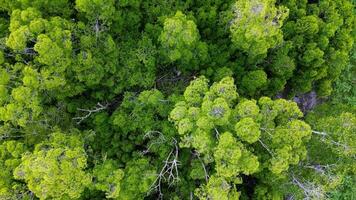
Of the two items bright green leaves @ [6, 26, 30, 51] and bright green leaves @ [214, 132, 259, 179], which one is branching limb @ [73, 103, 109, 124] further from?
bright green leaves @ [214, 132, 259, 179]

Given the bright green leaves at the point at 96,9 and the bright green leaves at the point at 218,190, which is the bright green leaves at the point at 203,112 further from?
the bright green leaves at the point at 96,9

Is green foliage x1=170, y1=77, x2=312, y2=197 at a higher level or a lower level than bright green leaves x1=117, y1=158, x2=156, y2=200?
higher

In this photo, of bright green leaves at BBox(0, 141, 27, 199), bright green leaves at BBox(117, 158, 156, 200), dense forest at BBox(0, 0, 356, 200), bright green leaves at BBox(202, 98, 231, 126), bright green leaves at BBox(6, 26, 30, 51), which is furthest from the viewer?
bright green leaves at BBox(117, 158, 156, 200)

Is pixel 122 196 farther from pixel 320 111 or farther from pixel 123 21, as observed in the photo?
pixel 320 111

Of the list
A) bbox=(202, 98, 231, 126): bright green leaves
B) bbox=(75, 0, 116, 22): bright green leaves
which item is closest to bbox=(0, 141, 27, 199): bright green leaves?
bbox=(75, 0, 116, 22): bright green leaves

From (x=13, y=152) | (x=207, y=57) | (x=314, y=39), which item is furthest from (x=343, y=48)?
(x=13, y=152)

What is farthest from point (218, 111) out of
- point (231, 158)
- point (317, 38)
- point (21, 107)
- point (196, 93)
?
point (317, 38)

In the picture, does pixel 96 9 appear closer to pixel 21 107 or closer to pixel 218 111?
pixel 21 107
